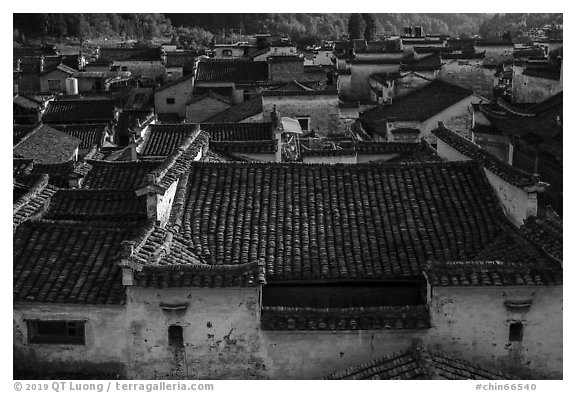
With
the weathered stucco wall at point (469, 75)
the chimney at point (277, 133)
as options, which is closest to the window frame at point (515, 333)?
the chimney at point (277, 133)

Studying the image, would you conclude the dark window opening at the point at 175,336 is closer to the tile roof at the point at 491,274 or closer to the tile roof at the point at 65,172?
the tile roof at the point at 491,274

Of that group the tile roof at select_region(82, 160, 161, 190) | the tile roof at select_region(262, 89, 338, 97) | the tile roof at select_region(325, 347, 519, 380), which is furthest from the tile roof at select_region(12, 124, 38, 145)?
the tile roof at select_region(325, 347, 519, 380)

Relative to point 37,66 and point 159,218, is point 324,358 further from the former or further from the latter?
point 37,66

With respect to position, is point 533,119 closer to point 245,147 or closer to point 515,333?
point 245,147

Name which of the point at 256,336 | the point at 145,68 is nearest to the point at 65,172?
the point at 256,336

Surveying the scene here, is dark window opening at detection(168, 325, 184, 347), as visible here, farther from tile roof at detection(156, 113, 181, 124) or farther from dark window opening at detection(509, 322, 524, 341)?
tile roof at detection(156, 113, 181, 124)

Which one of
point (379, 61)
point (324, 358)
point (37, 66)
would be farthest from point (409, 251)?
point (37, 66)
